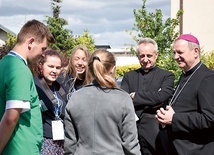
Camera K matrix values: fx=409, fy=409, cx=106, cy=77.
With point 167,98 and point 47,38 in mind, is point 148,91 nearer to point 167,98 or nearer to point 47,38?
point 167,98

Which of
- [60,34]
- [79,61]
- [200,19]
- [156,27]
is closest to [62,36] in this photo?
[60,34]

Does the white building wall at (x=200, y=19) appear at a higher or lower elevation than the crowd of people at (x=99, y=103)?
higher

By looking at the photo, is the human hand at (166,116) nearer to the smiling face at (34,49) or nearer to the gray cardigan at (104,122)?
the gray cardigan at (104,122)

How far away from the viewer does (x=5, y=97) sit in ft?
10.0

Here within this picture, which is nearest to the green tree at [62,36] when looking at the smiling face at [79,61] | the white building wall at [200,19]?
the white building wall at [200,19]

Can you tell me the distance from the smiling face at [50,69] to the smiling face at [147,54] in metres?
0.97

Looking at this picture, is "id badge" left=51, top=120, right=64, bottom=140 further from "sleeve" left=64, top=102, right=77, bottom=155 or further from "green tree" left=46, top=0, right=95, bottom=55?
"green tree" left=46, top=0, right=95, bottom=55

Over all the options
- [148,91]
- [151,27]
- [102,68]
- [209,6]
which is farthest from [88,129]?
[209,6]

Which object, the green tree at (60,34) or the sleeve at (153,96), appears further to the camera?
the green tree at (60,34)

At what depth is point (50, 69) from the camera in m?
4.40

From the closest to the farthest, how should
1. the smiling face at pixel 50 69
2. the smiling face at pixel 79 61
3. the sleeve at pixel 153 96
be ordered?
the smiling face at pixel 50 69
the sleeve at pixel 153 96
the smiling face at pixel 79 61

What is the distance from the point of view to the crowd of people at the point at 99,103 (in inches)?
122

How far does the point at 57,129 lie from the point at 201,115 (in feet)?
4.83

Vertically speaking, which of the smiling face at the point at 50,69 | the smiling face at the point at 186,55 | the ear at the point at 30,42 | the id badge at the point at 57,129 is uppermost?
the ear at the point at 30,42
